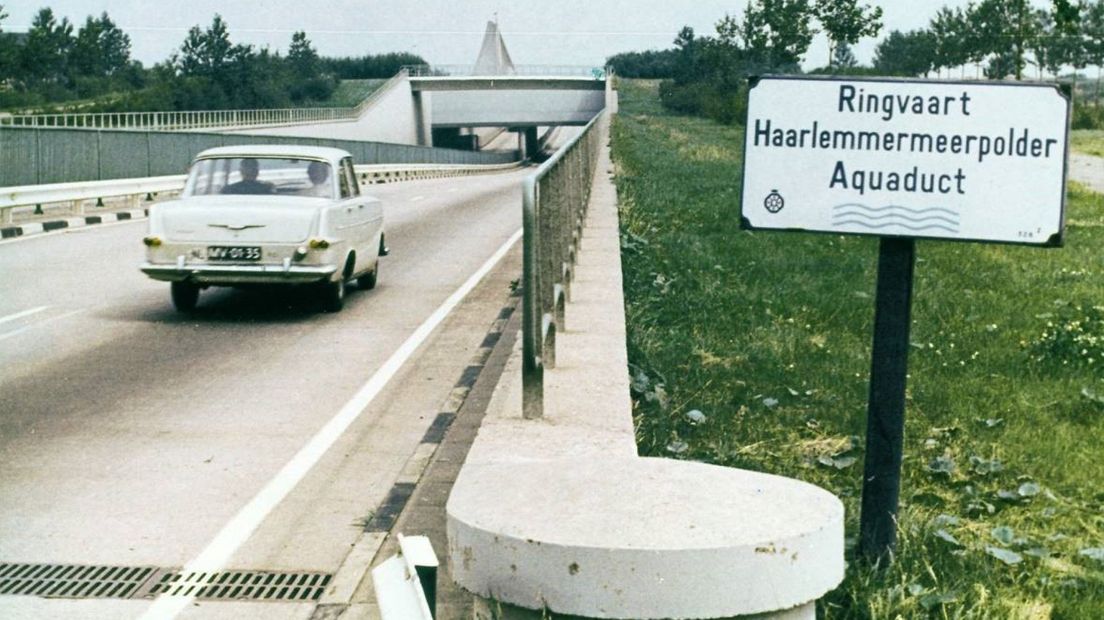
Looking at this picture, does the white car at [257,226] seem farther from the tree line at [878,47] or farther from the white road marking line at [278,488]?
the tree line at [878,47]

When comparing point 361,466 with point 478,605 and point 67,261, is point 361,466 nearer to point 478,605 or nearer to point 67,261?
point 478,605

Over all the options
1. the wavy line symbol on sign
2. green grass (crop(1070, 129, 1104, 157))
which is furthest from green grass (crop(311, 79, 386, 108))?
the wavy line symbol on sign

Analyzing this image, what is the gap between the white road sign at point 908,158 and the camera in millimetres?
4547

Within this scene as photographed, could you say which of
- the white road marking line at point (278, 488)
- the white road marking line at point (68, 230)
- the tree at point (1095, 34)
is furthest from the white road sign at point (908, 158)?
the tree at point (1095, 34)

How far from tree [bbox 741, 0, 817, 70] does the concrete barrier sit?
7580cm

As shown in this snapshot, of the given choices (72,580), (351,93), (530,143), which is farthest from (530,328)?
(530,143)

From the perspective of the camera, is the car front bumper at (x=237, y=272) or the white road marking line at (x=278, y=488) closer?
the white road marking line at (x=278, y=488)

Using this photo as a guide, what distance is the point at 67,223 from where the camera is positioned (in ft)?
83.2

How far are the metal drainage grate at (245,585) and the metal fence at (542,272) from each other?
1.55 meters

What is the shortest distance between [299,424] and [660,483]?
500cm

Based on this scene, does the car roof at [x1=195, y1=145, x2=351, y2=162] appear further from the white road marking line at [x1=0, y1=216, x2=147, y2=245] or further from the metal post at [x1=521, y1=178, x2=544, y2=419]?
the white road marking line at [x1=0, y1=216, x2=147, y2=245]

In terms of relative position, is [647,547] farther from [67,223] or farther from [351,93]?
[351,93]

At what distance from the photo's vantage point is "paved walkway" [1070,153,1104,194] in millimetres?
37125

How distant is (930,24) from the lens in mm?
116750
